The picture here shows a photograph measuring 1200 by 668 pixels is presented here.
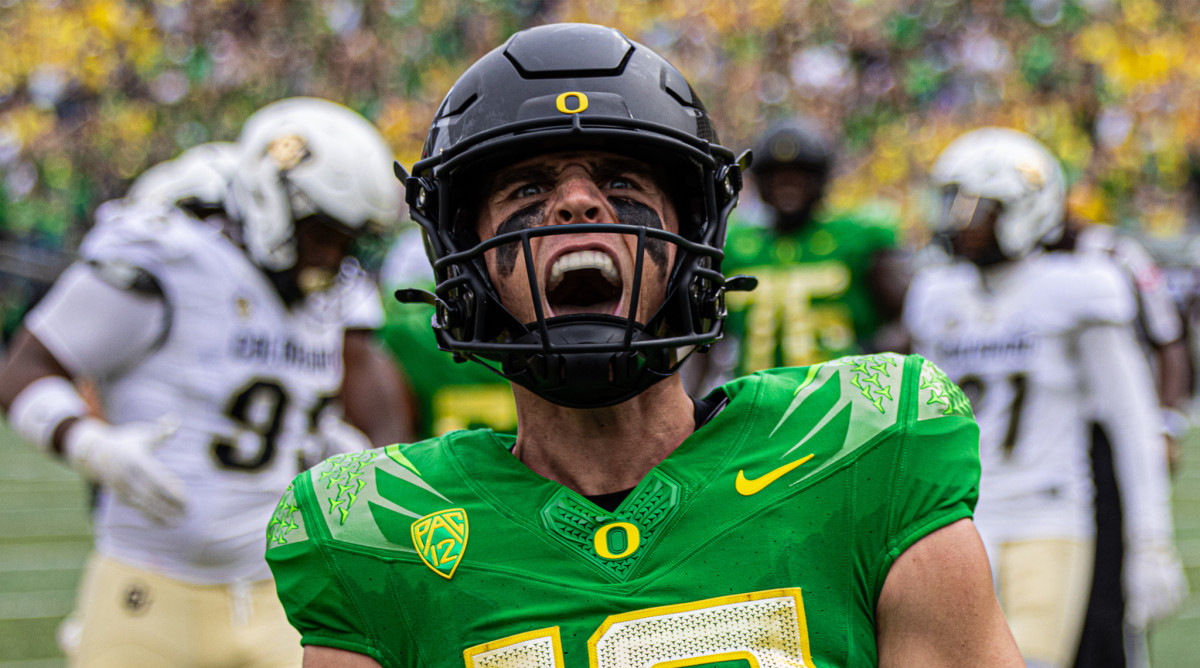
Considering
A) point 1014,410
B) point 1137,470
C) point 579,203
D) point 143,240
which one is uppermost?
point 579,203

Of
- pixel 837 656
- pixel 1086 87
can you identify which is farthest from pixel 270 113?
pixel 1086 87

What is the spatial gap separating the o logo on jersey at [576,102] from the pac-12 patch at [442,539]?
51 centimetres

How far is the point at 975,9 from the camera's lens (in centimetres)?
1948

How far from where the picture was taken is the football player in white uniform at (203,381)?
3.15 meters

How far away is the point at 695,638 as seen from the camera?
4.71ft

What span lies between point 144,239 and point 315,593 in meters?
2.02

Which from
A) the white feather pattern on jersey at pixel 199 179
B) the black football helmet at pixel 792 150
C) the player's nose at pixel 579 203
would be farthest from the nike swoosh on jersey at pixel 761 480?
the black football helmet at pixel 792 150

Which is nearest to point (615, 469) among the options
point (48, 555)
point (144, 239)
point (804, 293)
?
point (144, 239)

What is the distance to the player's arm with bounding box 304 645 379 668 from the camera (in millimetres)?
1513

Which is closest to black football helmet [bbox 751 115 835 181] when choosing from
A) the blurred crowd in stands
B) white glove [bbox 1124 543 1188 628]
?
white glove [bbox 1124 543 1188 628]

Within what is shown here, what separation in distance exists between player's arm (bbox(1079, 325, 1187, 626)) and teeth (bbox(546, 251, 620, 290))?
2.98 m

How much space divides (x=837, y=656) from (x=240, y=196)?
8.37 ft

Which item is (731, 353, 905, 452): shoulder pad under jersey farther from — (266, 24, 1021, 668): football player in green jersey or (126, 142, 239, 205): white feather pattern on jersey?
(126, 142, 239, 205): white feather pattern on jersey

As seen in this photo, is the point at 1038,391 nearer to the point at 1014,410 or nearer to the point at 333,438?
the point at 1014,410
